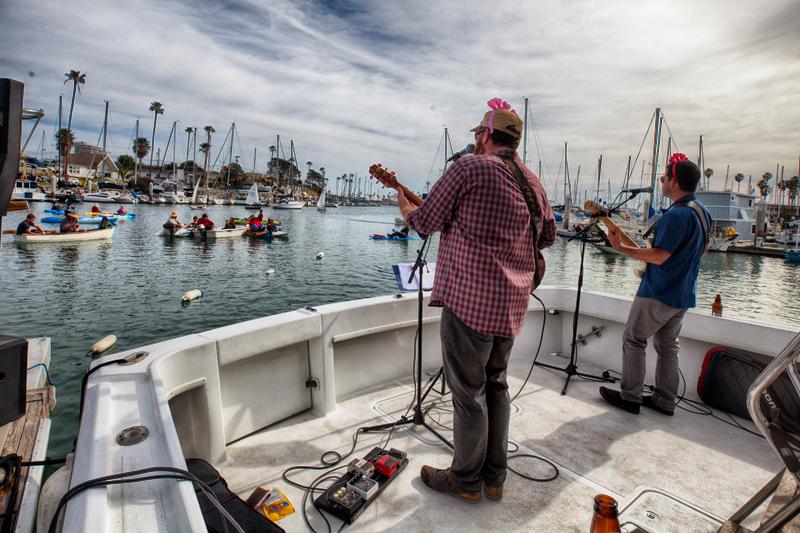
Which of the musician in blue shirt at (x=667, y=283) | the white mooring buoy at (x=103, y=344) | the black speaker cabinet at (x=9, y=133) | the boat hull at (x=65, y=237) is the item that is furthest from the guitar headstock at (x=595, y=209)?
the boat hull at (x=65, y=237)

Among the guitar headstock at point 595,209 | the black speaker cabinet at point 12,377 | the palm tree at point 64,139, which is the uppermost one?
the palm tree at point 64,139

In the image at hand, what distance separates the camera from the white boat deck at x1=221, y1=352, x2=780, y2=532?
180 cm

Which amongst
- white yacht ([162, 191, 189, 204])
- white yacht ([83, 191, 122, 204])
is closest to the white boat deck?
white yacht ([83, 191, 122, 204])

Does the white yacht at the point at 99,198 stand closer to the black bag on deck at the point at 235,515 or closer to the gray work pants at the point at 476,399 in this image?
the black bag on deck at the point at 235,515

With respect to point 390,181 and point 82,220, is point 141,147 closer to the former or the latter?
point 82,220

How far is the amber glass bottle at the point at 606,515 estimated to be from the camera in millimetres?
1157

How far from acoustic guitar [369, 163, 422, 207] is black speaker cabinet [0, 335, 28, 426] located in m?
1.60

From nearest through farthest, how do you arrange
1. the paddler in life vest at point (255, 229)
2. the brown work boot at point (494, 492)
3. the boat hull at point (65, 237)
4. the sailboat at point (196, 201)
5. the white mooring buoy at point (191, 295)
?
1. the brown work boot at point (494, 492)
2. the white mooring buoy at point (191, 295)
3. the boat hull at point (65, 237)
4. the paddler in life vest at point (255, 229)
5. the sailboat at point (196, 201)

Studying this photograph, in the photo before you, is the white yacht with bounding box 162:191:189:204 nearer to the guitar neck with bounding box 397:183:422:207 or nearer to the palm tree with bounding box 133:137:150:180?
the palm tree with bounding box 133:137:150:180

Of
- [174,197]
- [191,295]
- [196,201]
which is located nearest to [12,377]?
[191,295]

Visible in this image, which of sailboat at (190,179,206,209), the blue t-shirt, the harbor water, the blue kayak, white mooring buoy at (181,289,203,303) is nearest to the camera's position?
the blue t-shirt

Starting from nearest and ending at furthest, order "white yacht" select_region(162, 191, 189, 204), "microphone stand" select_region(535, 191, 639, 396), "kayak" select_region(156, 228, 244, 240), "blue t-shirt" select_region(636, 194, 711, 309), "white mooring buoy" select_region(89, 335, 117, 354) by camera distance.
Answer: "blue t-shirt" select_region(636, 194, 711, 309)
"microphone stand" select_region(535, 191, 639, 396)
"white mooring buoy" select_region(89, 335, 117, 354)
"kayak" select_region(156, 228, 244, 240)
"white yacht" select_region(162, 191, 189, 204)

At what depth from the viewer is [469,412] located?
67.6 inches

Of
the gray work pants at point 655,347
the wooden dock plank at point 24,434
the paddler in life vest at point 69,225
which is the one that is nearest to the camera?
the wooden dock plank at point 24,434
